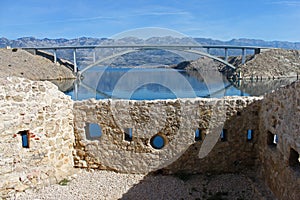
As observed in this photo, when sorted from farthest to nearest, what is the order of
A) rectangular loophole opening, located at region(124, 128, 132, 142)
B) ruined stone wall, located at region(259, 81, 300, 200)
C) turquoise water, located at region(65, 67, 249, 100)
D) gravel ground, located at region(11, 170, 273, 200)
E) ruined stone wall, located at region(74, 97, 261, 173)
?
turquoise water, located at region(65, 67, 249, 100) < rectangular loophole opening, located at region(124, 128, 132, 142) < ruined stone wall, located at region(74, 97, 261, 173) < gravel ground, located at region(11, 170, 273, 200) < ruined stone wall, located at region(259, 81, 300, 200)

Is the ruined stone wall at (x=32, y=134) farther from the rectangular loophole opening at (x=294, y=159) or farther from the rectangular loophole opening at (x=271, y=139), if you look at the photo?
the rectangular loophole opening at (x=294, y=159)

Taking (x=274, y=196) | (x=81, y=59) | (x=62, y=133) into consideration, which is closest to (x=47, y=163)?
(x=62, y=133)

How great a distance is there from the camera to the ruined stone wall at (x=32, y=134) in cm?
514

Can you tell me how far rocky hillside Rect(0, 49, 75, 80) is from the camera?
35156 millimetres

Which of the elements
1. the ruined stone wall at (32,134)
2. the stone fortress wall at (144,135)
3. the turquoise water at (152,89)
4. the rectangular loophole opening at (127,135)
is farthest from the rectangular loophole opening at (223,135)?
the turquoise water at (152,89)

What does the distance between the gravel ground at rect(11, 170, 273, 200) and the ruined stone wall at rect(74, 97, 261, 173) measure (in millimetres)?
248

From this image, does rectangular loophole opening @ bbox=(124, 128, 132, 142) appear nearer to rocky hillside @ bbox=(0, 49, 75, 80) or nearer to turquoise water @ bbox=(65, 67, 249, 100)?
turquoise water @ bbox=(65, 67, 249, 100)

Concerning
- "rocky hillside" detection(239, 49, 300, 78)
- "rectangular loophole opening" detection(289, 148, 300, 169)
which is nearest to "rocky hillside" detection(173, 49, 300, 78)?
"rocky hillside" detection(239, 49, 300, 78)

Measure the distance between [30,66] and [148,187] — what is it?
1496 inches

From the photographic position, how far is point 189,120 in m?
6.19

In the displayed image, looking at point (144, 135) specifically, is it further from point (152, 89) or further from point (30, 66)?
point (30, 66)

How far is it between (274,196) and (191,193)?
5.46 feet

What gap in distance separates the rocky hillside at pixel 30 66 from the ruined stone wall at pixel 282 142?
33.6 metres

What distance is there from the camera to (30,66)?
38.7 m
